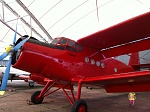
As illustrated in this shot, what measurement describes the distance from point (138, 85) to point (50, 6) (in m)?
10.4

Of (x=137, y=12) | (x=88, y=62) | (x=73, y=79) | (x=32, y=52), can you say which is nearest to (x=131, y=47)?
(x=88, y=62)

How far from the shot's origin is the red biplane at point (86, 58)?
5.57 m

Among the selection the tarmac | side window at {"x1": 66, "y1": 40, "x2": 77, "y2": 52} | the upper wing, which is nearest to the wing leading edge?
the tarmac

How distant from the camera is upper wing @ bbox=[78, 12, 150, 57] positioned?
19.8 ft

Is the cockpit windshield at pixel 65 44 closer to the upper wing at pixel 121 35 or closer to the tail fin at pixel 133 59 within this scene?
the upper wing at pixel 121 35

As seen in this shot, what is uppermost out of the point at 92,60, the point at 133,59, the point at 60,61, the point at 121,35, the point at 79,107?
the point at 121,35

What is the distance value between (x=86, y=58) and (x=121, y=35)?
1.75 metres

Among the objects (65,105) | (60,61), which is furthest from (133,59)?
(60,61)

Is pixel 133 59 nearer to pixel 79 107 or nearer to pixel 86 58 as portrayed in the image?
pixel 86 58

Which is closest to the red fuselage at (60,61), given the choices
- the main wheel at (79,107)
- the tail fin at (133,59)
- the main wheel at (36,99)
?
the main wheel at (79,107)

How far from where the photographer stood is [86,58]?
7.12 meters

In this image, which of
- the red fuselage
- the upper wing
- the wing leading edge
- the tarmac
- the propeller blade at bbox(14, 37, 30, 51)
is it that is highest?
the upper wing

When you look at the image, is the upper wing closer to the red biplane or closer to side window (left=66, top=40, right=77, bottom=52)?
the red biplane

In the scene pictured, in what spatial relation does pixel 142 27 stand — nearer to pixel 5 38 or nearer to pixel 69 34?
pixel 69 34
